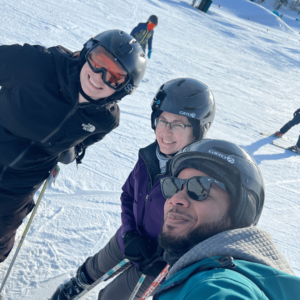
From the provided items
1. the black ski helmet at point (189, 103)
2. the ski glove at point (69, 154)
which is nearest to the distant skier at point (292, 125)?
the black ski helmet at point (189, 103)

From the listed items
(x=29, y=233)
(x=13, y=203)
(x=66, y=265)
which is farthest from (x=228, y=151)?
(x=29, y=233)

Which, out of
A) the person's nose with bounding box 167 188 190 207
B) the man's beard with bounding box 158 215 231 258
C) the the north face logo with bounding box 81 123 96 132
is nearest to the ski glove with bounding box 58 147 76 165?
the the north face logo with bounding box 81 123 96 132

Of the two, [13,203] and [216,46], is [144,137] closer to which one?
[13,203]

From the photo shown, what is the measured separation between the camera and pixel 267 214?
3.85m

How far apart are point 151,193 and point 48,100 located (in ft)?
3.42

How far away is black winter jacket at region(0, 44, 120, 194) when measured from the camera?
1775 millimetres

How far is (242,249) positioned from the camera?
0.88 m

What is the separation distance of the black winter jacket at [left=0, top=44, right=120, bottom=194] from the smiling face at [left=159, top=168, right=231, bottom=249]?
1.19 meters

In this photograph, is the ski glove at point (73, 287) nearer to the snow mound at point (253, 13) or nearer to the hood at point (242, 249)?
the hood at point (242, 249)

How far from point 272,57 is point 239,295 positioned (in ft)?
57.5

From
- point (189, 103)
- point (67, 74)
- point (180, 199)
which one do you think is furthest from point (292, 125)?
point (180, 199)

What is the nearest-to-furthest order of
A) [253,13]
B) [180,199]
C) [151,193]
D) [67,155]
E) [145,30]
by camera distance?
[180,199], [151,193], [67,155], [145,30], [253,13]

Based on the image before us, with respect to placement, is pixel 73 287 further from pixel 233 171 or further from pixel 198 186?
pixel 233 171

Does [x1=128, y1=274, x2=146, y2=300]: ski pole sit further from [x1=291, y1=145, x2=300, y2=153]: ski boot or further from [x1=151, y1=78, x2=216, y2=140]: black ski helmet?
[x1=291, y1=145, x2=300, y2=153]: ski boot
